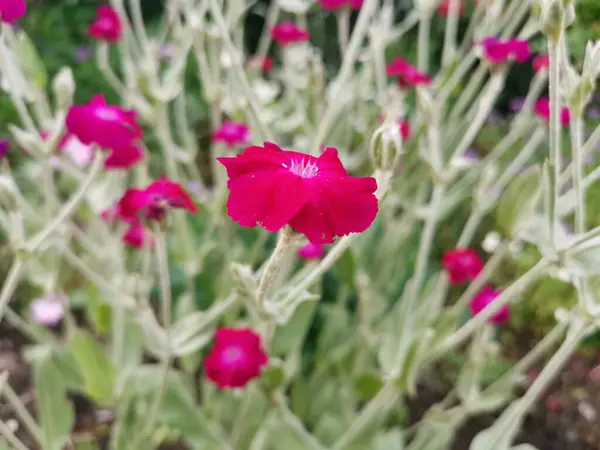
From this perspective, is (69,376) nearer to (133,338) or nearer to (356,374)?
(133,338)

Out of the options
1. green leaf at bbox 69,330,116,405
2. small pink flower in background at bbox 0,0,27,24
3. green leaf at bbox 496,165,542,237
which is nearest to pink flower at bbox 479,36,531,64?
green leaf at bbox 496,165,542,237

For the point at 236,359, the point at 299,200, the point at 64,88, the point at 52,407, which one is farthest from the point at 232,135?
the point at 299,200

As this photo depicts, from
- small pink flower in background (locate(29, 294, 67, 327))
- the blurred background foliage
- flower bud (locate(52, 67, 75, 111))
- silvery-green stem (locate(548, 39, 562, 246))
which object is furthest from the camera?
the blurred background foliage

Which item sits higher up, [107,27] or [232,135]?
[107,27]

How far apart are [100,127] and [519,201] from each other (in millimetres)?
548

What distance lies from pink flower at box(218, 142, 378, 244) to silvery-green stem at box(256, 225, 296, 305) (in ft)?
0.16

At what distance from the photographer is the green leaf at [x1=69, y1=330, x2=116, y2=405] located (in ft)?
3.04

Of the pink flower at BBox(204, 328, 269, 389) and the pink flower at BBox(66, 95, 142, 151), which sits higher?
the pink flower at BBox(66, 95, 142, 151)

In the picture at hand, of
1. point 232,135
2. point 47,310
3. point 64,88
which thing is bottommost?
point 47,310

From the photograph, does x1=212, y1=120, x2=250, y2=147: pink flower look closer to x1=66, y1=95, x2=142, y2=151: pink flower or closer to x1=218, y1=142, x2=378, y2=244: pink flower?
x1=66, y1=95, x2=142, y2=151: pink flower

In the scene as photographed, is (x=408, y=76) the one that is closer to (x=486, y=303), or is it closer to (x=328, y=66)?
(x=486, y=303)

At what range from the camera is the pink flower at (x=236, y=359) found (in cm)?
72

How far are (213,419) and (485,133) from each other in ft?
4.08

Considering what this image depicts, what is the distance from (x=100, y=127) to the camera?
667mm
